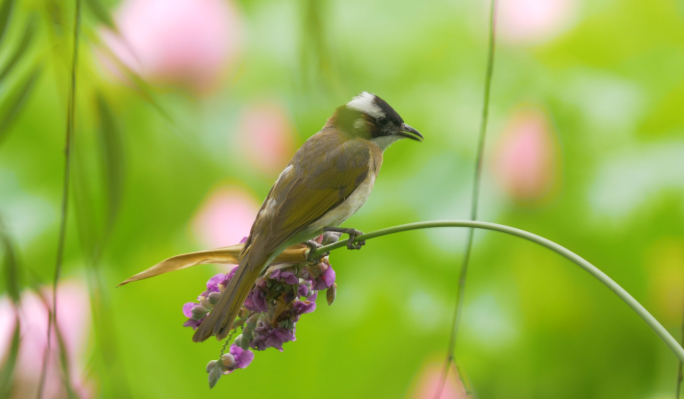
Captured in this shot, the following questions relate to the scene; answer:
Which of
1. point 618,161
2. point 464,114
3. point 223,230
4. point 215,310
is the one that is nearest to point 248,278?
point 215,310

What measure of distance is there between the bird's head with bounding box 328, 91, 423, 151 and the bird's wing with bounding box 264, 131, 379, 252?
31 mm

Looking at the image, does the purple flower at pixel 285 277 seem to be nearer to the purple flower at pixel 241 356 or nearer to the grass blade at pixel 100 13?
the purple flower at pixel 241 356

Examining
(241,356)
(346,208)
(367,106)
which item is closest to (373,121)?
(367,106)

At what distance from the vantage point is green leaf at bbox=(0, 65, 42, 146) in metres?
0.65

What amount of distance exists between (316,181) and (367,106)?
0.21m

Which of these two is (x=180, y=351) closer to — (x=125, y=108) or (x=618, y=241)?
(x=125, y=108)

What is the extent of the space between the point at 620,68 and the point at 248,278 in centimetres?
141

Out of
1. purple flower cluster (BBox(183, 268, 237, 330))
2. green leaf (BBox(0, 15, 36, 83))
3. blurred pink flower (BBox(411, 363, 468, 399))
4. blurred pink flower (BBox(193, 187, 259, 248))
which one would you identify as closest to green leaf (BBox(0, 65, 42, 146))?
green leaf (BBox(0, 15, 36, 83))

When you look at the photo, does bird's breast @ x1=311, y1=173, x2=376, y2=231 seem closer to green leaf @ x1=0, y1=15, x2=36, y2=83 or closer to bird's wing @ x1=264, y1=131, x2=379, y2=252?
bird's wing @ x1=264, y1=131, x2=379, y2=252

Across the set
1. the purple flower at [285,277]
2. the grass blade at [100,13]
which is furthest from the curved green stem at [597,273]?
the grass blade at [100,13]

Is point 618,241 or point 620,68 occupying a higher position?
point 620,68

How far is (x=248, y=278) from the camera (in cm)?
65

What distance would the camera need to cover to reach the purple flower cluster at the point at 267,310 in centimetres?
66

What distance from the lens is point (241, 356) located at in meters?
0.66
